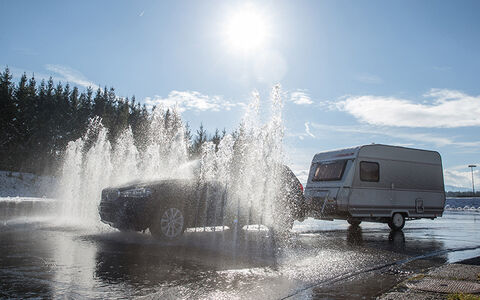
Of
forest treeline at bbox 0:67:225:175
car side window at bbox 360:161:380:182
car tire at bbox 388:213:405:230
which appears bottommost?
car tire at bbox 388:213:405:230

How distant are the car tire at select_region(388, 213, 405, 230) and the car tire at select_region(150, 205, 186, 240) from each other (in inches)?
325

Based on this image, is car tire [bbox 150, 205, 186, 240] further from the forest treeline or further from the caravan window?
the forest treeline

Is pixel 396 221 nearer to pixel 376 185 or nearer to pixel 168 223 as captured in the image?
pixel 376 185

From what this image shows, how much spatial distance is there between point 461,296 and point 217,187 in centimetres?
630

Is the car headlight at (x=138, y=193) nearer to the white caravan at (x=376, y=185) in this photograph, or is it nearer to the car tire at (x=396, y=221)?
the white caravan at (x=376, y=185)

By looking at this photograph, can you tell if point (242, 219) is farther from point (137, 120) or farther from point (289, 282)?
point (137, 120)

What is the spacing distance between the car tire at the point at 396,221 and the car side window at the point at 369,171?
167cm

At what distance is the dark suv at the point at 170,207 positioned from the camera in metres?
8.25

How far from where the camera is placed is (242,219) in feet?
33.5

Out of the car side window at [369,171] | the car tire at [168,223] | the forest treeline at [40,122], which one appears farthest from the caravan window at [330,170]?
the forest treeline at [40,122]

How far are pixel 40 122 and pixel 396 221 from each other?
50.8 meters

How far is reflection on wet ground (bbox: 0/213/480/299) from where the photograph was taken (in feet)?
14.4

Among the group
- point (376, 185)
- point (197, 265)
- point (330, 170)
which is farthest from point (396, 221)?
point (197, 265)

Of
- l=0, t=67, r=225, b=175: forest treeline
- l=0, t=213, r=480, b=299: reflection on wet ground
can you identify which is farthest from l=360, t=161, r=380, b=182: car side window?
l=0, t=67, r=225, b=175: forest treeline
